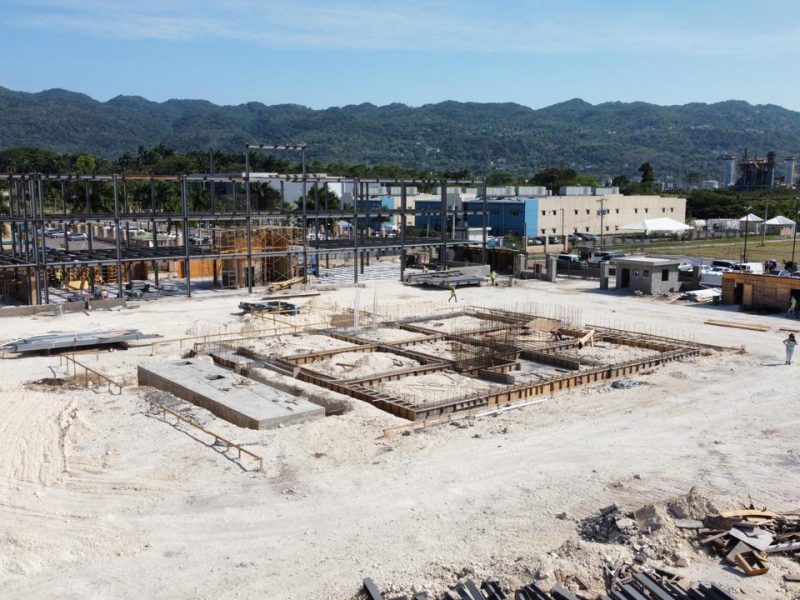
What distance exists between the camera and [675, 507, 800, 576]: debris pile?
43.6 feet

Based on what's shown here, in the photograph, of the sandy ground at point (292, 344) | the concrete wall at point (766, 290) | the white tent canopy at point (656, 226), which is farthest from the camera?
the white tent canopy at point (656, 226)

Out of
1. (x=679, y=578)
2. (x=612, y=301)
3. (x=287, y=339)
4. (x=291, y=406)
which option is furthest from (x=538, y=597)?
(x=612, y=301)

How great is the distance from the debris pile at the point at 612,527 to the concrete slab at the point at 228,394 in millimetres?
9036

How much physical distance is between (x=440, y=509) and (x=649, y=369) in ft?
48.5

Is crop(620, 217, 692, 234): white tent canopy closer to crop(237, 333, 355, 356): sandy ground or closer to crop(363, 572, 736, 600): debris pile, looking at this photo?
crop(237, 333, 355, 356): sandy ground

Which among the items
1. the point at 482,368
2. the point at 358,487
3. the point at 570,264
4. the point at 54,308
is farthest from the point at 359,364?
the point at 570,264

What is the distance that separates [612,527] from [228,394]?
12520 millimetres

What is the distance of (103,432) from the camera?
2028 cm

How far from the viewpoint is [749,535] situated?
1391 centimetres

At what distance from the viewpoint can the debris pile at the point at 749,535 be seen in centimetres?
1328

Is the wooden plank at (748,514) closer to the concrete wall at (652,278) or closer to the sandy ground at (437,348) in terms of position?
the sandy ground at (437,348)

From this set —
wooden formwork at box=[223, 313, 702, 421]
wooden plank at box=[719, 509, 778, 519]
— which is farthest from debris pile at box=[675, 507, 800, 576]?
wooden formwork at box=[223, 313, 702, 421]

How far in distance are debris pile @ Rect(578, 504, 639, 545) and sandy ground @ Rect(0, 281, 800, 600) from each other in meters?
0.33

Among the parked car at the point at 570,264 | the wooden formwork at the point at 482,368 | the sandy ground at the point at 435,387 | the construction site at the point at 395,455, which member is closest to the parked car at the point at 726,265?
the parked car at the point at 570,264
